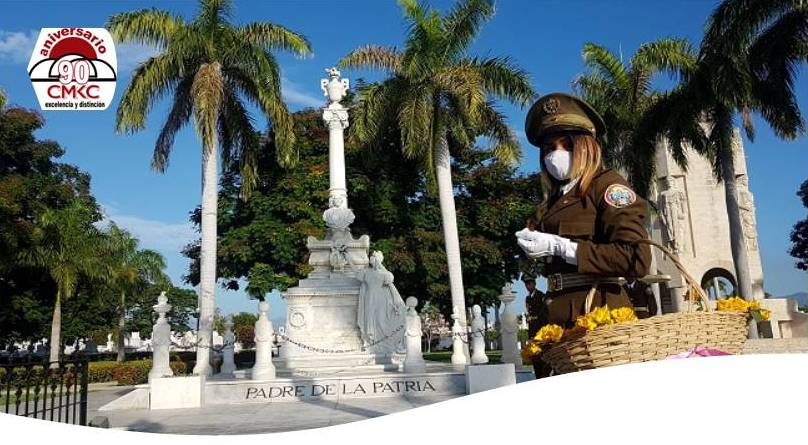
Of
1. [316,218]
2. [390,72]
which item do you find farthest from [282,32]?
[316,218]

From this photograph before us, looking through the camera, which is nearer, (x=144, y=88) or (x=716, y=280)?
(x=144, y=88)

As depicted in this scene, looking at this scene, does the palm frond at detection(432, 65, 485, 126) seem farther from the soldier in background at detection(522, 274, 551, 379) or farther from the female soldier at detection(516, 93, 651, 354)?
the female soldier at detection(516, 93, 651, 354)

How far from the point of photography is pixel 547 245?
3.02 meters

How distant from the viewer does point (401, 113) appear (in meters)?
17.5

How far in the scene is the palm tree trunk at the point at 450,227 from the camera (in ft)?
55.9

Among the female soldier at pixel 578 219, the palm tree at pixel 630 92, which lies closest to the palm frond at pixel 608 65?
the palm tree at pixel 630 92

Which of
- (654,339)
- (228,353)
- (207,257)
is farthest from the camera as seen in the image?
(207,257)

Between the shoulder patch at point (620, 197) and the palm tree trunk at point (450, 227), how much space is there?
44.5ft

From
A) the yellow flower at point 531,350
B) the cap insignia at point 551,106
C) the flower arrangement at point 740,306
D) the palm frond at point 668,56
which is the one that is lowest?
the yellow flower at point 531,350

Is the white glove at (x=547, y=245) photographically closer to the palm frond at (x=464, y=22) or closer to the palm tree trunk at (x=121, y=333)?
the palm frond at (x=464, y=22)

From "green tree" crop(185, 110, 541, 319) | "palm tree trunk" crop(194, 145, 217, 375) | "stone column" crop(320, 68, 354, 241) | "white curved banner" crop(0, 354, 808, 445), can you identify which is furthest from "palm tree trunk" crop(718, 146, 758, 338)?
"white curved banner" crop(0, 354, 808, 445)

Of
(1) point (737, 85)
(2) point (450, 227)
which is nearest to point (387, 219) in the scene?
(2) point (450, 227)

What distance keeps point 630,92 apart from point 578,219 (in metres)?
18.0

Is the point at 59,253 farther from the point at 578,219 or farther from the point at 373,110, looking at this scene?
the point at 578,219
